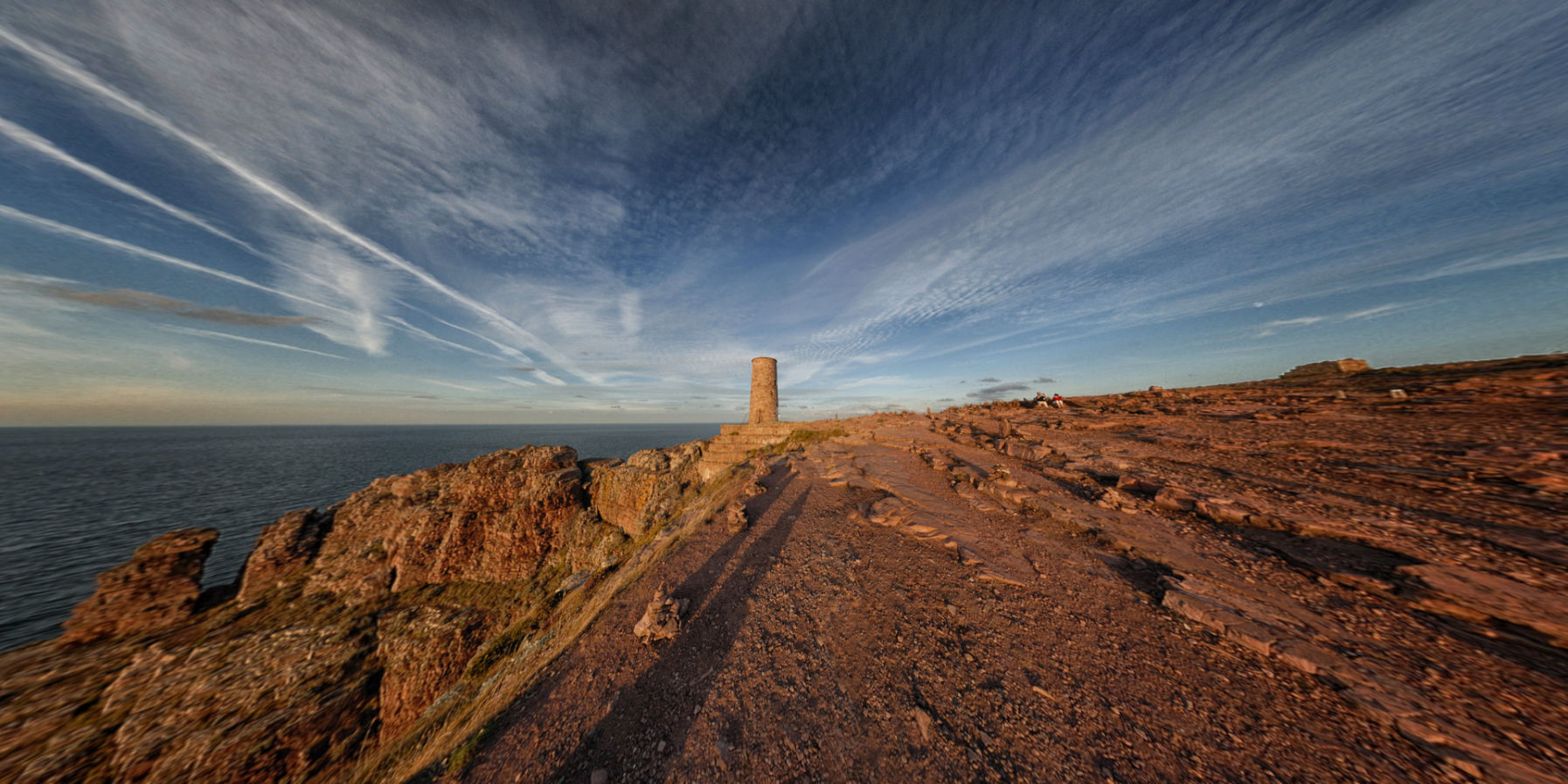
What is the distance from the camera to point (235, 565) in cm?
2416

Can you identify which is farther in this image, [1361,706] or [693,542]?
[693,542]

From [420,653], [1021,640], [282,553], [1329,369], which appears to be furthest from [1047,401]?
[282,553]

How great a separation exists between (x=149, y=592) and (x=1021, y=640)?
35624 millimetres

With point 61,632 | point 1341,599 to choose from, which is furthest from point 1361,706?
point 61,632

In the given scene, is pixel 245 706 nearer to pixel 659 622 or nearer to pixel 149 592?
pixel 149 592

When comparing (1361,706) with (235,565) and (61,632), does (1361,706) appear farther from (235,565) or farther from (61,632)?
(235,565)

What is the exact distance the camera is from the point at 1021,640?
18.5ft

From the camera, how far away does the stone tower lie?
2791 centimetres

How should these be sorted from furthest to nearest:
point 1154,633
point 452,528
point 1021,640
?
1. point 452,528
2. point 1021,640
3. point 1154,633

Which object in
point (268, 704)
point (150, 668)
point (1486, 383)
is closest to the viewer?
point (1486, 383)

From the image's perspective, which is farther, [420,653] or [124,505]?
[124,505]

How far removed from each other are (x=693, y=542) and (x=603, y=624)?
3.01m

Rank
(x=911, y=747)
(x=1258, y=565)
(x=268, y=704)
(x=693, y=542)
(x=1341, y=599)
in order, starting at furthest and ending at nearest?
1. (x=268, y=704)
2. (x=693, y=542)
3. (x=1258, y=565)
4. (x=1341, y=599)
5. (x=911, y=747)

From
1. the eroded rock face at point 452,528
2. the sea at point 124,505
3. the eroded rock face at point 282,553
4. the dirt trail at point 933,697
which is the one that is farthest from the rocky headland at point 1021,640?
the sea at point 124,505
